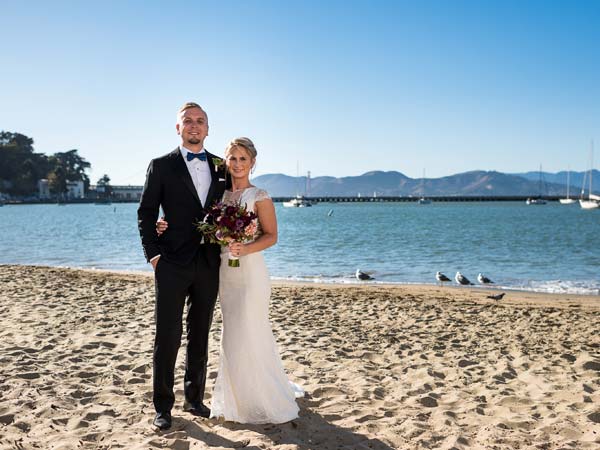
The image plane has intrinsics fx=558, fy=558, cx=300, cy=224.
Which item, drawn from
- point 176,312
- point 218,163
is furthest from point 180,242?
point 218,163

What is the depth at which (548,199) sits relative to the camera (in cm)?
19612

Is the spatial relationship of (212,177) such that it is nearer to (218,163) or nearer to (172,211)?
(218,163)

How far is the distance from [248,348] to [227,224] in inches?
45.5

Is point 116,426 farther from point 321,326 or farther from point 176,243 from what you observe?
point 321,326

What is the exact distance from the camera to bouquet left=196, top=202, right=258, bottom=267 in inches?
162

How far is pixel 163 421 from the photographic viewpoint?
4.43 m

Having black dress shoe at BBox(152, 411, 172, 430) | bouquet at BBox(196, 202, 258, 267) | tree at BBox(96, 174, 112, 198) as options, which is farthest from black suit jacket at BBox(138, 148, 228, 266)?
tree at BBox(96, 174, 112, 198)

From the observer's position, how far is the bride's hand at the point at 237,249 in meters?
4.24

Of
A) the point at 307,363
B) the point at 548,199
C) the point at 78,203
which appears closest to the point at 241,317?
the point at 307,363

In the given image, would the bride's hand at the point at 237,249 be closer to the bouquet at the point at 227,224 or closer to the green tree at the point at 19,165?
the bouquet at the point at 227,224

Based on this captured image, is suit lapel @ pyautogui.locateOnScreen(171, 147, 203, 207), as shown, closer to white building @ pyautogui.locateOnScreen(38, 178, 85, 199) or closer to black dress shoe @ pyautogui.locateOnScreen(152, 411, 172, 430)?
black dress shoe @ pyautogui.locateOnScreen(152, 411, 172, 430)

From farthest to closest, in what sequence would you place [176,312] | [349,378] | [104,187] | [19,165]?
[104,187]
[19,165]
[349,378]
[176,312]

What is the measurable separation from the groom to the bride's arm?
33 centimetres

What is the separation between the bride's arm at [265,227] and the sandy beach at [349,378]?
1456 mm
